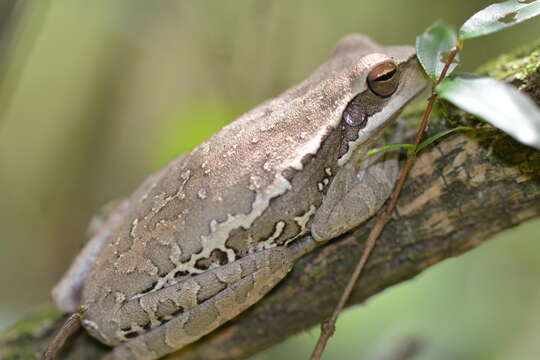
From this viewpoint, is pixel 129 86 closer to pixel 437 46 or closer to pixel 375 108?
pixel 375 108

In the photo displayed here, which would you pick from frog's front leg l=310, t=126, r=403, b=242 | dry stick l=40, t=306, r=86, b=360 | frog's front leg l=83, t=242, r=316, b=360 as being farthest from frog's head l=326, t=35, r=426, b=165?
dry stick l=40, t=306, r=86, b=360

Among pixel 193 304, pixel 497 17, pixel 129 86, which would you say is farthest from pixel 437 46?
pixel 129 86

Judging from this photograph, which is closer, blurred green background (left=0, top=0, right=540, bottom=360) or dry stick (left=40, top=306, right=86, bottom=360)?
dry stick (left=40, top=306, right=86, bottom=360)

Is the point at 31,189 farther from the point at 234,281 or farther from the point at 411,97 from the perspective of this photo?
the point at 411,97

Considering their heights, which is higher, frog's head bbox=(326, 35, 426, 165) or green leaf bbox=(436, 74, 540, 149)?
frog's head bbox=(326, 35, 426, 165)

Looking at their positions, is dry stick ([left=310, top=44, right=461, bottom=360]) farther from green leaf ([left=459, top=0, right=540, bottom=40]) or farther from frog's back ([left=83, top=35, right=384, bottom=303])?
green leaf ([left=459, top=0, right=540, bottom=40])

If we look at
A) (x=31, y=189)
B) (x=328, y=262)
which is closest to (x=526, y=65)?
(x=328, y=262)

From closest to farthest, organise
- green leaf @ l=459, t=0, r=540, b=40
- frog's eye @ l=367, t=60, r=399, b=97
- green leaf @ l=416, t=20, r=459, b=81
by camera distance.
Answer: green leaf @ l=459, t=0, r=540, b=40 < green leaf @ l=416, t=20, r=459, b=81 < frog's eye @ l=367, t=60, r=399, b=97
